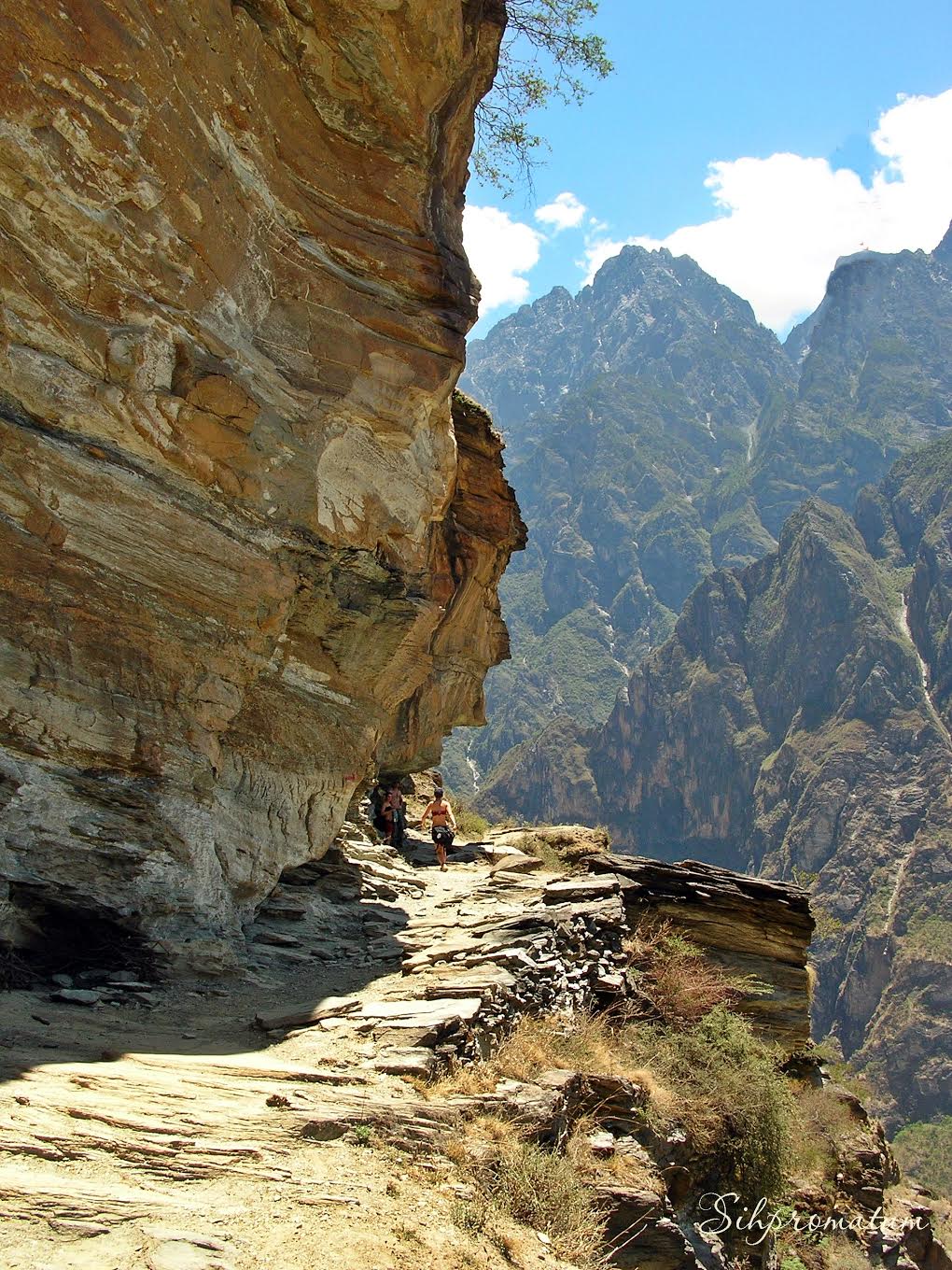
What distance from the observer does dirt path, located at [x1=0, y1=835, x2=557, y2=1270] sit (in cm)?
491

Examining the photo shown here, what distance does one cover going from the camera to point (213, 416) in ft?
34.0

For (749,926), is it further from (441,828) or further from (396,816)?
(396,816)

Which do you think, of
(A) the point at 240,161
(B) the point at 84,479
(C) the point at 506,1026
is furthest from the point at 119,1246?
(A) the point at 240,161

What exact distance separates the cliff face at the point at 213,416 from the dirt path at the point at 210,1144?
6.09ft

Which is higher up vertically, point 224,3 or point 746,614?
point 746,614

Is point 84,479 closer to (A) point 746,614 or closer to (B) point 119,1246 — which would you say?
(B) point 119,1246

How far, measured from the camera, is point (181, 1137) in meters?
5.93

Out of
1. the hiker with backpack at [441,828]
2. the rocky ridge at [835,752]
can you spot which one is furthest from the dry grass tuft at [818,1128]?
the rocky ridge at [835,752]

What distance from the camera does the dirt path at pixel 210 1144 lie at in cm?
491

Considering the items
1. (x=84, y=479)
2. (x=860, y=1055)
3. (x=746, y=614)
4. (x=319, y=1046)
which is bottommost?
(x=860, y=1055)

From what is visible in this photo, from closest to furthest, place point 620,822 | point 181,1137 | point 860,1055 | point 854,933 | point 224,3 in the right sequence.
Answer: point 181,1137, point 224,3, point 860,1055, point 854,933, point 620,822

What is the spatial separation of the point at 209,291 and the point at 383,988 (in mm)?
7372

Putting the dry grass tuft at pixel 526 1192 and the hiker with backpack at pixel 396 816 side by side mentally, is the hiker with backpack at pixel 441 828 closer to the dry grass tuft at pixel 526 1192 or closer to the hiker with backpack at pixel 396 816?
the hiker with backpack at pixel 396 816

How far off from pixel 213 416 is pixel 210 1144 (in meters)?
7.01
